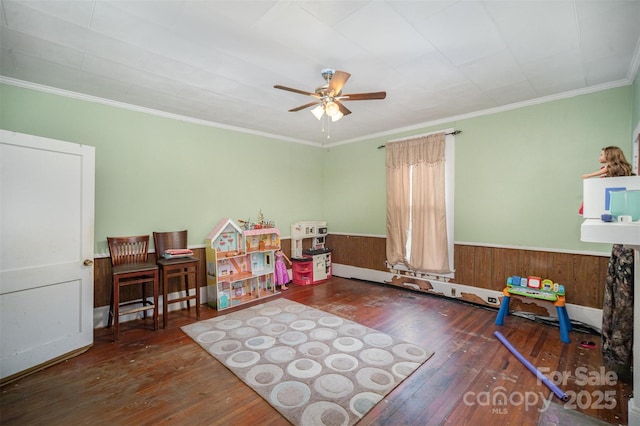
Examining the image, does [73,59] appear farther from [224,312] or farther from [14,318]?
[224,312]

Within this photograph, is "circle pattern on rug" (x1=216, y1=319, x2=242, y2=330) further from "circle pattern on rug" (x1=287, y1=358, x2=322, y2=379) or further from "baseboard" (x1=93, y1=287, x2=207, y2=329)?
"circle pattern on rug" (x1=287, y1=358, x2=322, y2=379)

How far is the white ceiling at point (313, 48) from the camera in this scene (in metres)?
1.80

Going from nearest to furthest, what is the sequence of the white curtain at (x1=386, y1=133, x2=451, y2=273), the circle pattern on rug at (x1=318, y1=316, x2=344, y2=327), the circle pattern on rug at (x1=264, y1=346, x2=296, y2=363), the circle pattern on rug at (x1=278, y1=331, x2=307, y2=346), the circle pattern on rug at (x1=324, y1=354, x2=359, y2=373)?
1. the circle pattern on rug at (x1=324, y1=354, x2=359, y2=373)
2. the circle pattern on rug at (x1=264, y1=346, x2=296, y2=363)
3. the circle pattern on rug at (x1=278, y1=331, x2=307, y2=346)
4. the circle pattern on rug at (x1=318, y1=316, x2=344, y2=327)
5. the white curtain at (x1=386, y1=133, x2=451, y2=273)

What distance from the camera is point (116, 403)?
1.96 meters

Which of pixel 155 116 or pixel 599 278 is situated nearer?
Result: pixel 599 278

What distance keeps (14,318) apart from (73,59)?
7.18 feet

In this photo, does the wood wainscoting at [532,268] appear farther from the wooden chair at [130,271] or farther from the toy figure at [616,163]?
the wooden chair at [130,271]

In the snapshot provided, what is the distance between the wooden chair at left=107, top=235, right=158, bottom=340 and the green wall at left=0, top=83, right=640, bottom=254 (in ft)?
0.57

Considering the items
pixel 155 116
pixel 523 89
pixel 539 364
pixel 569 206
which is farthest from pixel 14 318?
pixel 569 206

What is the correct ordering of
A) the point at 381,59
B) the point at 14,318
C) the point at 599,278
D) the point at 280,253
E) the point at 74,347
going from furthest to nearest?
the point at 280,253
the point at 599,278
the point at 74,347
the point at 381,59
the point at 14,318

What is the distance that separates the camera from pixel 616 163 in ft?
6.55

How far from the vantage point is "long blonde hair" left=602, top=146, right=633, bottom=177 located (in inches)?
78.2

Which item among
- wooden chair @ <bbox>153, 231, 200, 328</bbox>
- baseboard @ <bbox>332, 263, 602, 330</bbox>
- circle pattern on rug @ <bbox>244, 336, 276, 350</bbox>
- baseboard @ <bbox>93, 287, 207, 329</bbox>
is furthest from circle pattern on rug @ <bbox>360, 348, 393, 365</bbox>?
baseboard @ <bbox>93, 287, 207, 329</bbox>

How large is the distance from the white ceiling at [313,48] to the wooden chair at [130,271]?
1686mm
